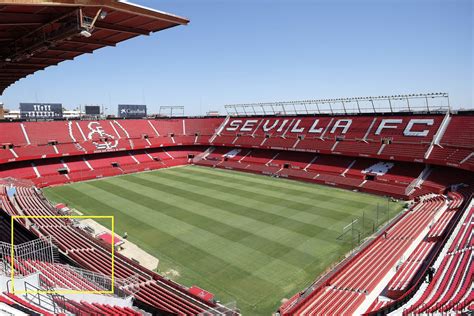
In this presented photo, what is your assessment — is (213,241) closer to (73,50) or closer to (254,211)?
(254,211)

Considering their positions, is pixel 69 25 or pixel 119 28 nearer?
pixel 69 25

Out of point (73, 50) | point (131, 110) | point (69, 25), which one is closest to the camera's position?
point (69, 25)

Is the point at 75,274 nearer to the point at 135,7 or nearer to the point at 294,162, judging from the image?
the point at 135,7

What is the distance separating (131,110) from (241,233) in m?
Result: 54.4

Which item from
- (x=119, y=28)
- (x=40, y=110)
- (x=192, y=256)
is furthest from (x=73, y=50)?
(x=40, y=110)

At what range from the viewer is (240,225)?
78.4 feet

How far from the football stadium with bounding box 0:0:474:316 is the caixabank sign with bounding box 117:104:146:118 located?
48.7 feet

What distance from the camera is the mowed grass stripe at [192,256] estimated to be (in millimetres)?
16281

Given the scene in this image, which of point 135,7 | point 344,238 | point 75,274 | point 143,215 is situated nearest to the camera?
point 135,7

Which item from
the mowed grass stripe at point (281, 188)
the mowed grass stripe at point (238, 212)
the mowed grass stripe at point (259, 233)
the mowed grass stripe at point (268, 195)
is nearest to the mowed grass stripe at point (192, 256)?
the mowed grass stripe at point (259, 233)

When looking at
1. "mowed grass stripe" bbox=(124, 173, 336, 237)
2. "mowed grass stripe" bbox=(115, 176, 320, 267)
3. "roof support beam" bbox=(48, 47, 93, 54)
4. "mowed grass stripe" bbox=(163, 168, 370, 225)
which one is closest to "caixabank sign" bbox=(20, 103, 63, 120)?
"mowed grass stripe" bbox=(163, 168, 370, 225)

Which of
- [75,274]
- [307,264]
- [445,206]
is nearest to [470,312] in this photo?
[307,264]

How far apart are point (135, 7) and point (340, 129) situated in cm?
3747

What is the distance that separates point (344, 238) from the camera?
21.3 meters
